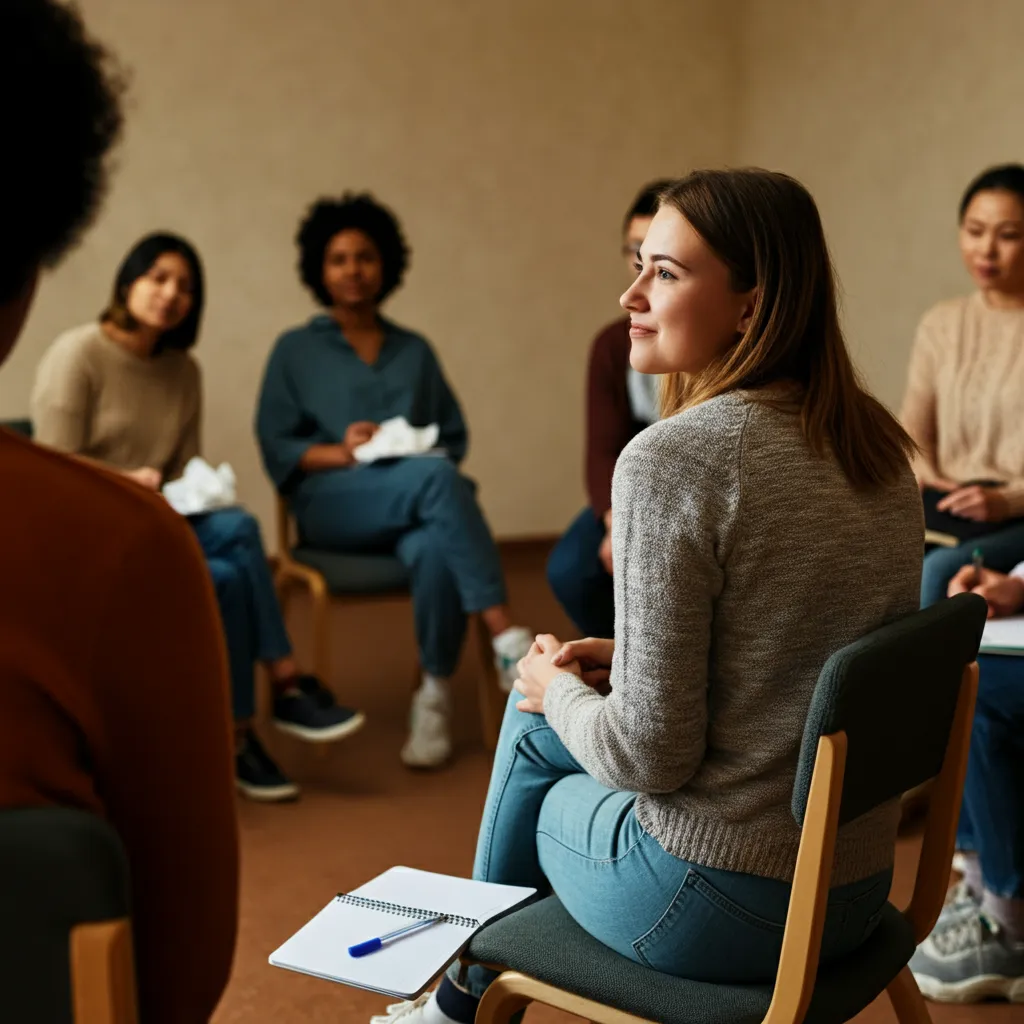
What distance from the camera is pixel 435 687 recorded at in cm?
316

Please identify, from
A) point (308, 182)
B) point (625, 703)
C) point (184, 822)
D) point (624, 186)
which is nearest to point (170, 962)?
point (184, 822)

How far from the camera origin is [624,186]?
5.30 metres

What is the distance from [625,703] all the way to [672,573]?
0.45 ft

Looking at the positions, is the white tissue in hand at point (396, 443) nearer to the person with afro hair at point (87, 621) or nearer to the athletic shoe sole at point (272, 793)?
the athletic shoe sole at point (272, 793)

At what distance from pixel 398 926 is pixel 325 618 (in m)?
1.90

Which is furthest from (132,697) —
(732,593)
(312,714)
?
(312,714)

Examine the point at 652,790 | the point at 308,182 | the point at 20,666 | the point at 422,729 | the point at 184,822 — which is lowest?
the point at 422,729

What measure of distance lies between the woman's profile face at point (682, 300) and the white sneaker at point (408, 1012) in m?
0.81

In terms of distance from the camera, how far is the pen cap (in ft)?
4.12

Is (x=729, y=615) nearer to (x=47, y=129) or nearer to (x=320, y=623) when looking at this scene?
(x=47, y=129)

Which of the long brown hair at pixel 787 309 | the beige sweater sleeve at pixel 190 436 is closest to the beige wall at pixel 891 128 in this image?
the beige sweater sleeve at pixel 190 436

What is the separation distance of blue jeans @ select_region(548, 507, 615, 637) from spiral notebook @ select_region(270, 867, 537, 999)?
1662mm

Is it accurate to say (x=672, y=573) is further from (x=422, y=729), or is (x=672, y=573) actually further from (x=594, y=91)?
(x=594, y=91)

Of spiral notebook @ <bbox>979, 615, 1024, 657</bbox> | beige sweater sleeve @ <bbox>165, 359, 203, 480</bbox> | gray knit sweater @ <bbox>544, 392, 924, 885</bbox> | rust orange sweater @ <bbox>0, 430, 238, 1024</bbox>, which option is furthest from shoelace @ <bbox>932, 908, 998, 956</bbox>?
beige sweater sleeve @ <bbox>165, 359, 203, 480</bbox>
